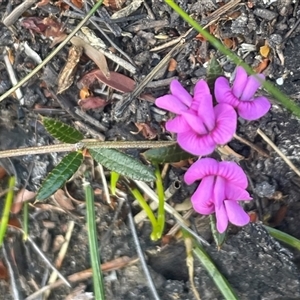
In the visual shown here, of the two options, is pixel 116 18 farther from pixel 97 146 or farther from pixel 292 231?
pixel 292 231

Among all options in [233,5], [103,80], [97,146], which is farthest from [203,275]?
[233,5]

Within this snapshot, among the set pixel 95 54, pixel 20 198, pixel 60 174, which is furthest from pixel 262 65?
pixel 20 198

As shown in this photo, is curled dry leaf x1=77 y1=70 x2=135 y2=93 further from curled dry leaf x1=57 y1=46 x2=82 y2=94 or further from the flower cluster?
the flower cluster

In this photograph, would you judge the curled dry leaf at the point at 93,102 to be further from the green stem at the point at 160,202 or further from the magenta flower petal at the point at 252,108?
the magenta flower petal at the point at 252,108

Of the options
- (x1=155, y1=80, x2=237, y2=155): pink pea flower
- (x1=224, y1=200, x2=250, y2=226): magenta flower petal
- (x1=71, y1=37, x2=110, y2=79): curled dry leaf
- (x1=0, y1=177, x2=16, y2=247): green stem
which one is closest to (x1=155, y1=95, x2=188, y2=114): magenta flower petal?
(x1=155, y1=80, x2=237, y2=155): pink pea flower

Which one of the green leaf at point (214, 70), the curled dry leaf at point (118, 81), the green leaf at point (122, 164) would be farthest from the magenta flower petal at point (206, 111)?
the curled dry leaf at point (118, 81)

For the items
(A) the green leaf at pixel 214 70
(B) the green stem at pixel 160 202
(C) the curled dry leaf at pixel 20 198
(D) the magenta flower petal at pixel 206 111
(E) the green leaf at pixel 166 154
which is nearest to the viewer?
(D) the magenta flower petal at pixel 206 111

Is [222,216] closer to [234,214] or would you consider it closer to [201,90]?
[234,214]
